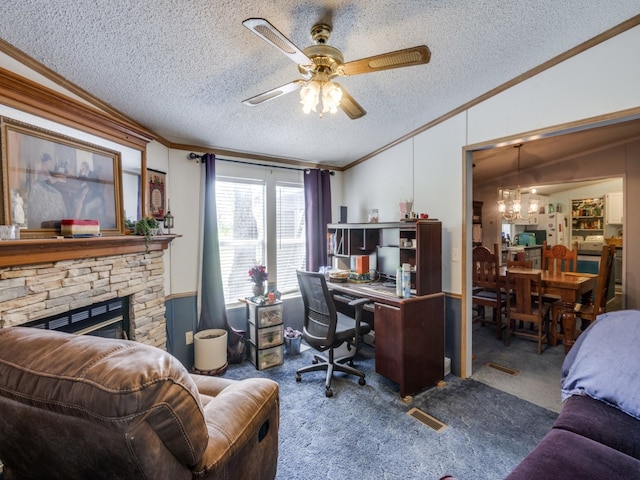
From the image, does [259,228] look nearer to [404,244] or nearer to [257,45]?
[404,244]

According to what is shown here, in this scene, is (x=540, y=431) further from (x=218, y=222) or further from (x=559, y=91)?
(x=218, y=222)

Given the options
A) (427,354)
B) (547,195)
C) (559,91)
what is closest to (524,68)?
(559,91)

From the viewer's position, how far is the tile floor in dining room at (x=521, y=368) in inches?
99.8

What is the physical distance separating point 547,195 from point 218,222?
25.7 ft

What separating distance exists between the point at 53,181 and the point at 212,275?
1589 millimetres

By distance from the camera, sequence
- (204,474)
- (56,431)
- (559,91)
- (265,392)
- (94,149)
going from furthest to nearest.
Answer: (559,91)
(94,149)
(265,392)
(204,474)
(56,431)

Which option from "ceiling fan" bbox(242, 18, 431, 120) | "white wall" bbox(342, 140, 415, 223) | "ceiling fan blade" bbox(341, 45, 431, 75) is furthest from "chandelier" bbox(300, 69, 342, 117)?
"white wall" bbox(342, 140, 415, 223)

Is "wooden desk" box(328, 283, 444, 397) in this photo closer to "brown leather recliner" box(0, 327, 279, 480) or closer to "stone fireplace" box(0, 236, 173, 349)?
"brown leather recliner" box(0, 327, 279, 480)

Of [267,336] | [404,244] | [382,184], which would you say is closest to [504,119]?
[404,244]

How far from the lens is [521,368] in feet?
9.78

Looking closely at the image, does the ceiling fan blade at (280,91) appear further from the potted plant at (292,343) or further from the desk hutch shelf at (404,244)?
the potted plant at (292,343)

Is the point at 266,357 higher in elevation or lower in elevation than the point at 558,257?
lower

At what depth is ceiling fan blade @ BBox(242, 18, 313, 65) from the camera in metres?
1.11

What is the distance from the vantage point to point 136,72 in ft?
6.09
